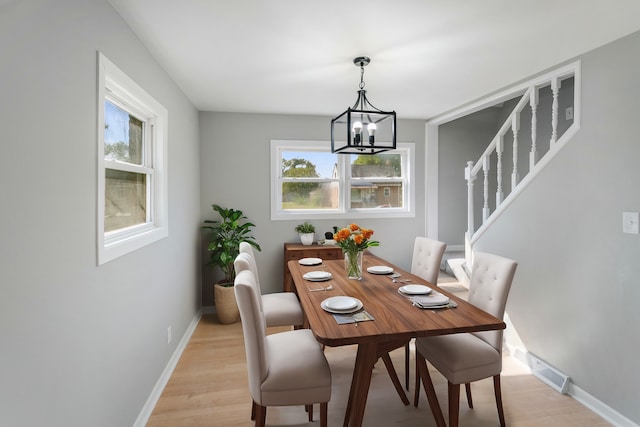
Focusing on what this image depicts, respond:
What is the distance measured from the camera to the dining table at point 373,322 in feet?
5.23

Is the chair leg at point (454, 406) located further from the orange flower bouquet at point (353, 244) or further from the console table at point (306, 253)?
the console table at point (306, 253)

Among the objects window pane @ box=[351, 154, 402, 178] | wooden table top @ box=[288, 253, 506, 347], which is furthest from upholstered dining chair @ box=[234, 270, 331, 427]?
window pane @ box=[351, 154, 402, 178]

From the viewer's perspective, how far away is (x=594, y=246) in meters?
2.38

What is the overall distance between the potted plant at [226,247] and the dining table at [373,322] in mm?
1711

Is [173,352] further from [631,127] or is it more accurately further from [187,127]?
[631,127]

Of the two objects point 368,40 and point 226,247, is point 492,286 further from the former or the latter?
point 226,247

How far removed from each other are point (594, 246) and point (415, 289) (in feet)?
4.33

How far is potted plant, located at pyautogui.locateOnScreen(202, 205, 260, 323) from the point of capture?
3807 millimetres

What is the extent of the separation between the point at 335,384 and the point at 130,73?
2.53 meters

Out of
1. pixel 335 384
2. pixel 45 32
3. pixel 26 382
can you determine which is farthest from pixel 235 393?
pixel 45 32

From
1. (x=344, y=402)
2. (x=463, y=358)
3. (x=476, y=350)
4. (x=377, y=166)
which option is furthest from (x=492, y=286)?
(x=377, y=166)

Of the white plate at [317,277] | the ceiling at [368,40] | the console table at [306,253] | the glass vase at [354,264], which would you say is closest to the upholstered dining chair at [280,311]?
the white plate at [317,277]

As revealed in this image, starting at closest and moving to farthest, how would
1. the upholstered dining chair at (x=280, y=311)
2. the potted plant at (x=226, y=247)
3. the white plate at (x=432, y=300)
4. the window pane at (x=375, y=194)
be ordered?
1. the white plate at (x=432, y=300)
2. the upholstered dining chair at (x=280, y=311)
3. the potted plant at (x=226, y=247)
4. the window pane at (x=375, y=194)

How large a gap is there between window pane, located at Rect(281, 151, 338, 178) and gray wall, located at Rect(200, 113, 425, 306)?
0.23 m
